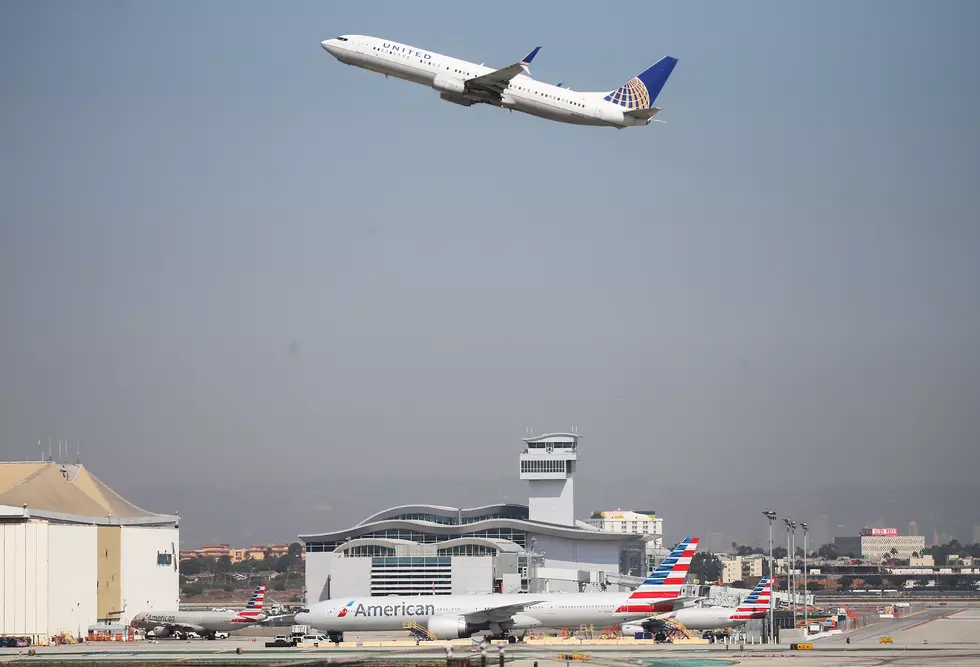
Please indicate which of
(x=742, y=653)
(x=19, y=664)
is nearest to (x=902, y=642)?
(x=742, y=653)

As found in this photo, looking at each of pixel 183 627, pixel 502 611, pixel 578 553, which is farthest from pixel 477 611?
pixel 578 553

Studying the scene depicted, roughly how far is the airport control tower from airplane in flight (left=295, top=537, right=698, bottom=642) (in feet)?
314

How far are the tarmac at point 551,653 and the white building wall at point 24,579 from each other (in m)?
6.36

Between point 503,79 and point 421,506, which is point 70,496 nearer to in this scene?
point 421,506

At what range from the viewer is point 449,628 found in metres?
91.3

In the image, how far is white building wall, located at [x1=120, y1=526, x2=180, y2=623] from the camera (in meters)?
140

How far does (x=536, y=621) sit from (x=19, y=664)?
38.2 m

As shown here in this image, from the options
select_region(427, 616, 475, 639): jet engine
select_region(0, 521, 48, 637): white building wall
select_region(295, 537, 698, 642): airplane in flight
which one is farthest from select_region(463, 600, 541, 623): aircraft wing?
select_region(0, 521, 48, 637): white building wall

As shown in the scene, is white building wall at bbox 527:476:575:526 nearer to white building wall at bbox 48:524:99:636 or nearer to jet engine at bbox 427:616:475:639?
white building wall at bbox 48:524:99:636

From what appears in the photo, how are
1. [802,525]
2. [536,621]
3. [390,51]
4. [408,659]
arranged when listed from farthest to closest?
[802,525] < [536,621] < [390,51] < [408,659]

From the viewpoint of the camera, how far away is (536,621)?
94375 millimetres

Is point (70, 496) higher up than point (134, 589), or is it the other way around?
point (70, 496)

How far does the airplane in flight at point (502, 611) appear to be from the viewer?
302 feet

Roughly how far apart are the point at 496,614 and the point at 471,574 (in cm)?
7393
